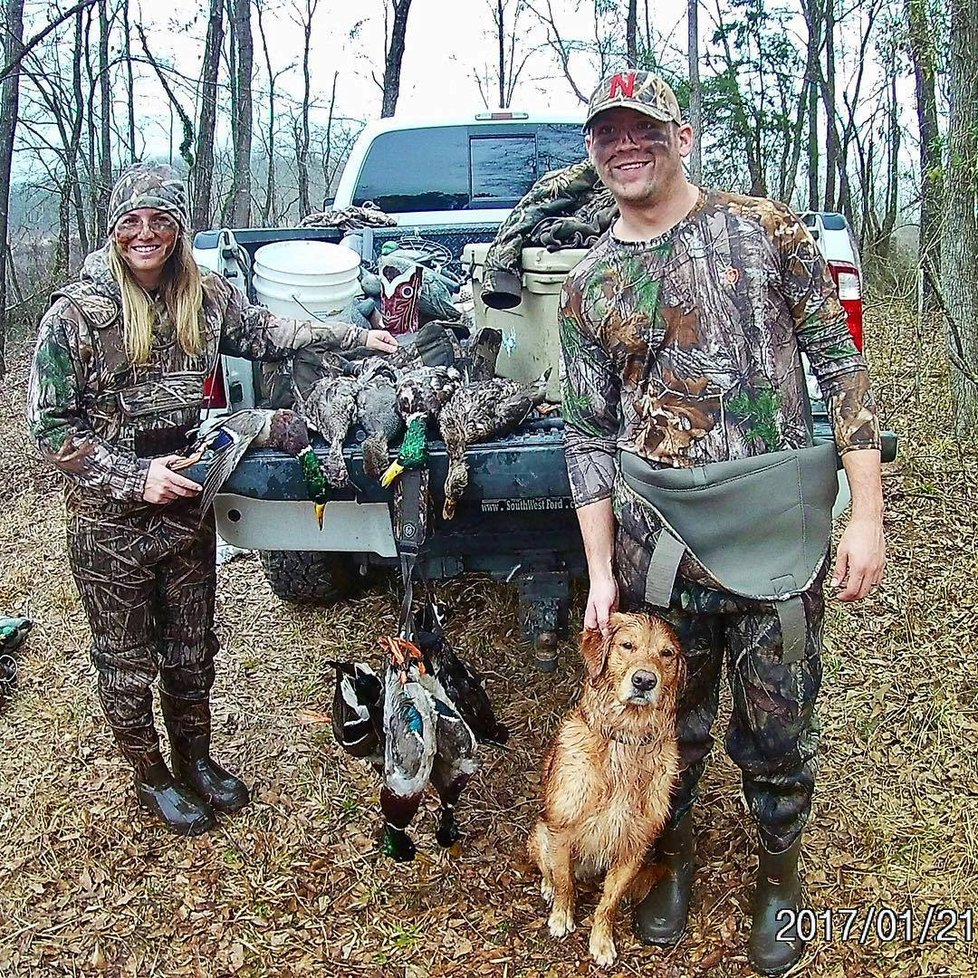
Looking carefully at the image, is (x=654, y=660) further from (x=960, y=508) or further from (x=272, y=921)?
(x=960, y=508)

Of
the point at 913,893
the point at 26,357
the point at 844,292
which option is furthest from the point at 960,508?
the point at 26,357

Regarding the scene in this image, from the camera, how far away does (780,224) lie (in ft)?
8.29

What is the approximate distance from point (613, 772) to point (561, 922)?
595 millimetres

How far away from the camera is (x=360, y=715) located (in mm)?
3291

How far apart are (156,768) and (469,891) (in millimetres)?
1238

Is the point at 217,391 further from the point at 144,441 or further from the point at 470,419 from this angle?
the point at 470,419

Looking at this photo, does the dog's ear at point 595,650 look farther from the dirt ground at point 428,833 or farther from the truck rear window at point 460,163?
the truck rear window at point 460,163

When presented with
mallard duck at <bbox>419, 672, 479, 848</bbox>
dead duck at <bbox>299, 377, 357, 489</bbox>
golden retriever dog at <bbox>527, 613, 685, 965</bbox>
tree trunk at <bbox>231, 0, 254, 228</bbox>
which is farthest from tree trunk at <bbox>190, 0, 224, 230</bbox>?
golden retriever dog at <bbox>527, 613, 685, 965</bbox>

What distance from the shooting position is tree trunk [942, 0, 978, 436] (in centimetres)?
558

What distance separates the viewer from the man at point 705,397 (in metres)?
2.51

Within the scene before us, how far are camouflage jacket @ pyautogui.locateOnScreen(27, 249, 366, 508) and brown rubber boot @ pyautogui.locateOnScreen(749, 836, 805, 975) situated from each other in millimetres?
2253

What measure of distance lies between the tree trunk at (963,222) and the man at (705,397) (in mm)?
3712

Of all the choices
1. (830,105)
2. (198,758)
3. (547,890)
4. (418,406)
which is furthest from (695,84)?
(547,890)

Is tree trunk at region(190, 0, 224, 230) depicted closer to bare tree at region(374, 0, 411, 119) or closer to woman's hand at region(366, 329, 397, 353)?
bare tree at region(374, 0, 411, 119)
